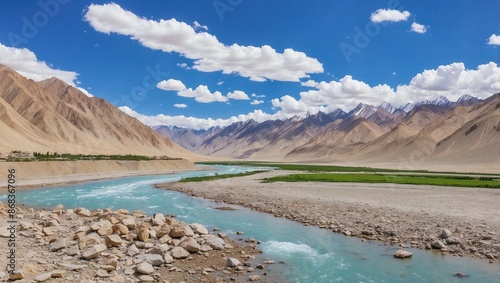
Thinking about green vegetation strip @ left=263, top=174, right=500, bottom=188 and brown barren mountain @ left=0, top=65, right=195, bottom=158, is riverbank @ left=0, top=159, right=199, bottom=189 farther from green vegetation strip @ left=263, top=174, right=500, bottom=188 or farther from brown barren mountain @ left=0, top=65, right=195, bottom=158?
brown barren mountain @ left=0, top=65, right=195, bottom=158

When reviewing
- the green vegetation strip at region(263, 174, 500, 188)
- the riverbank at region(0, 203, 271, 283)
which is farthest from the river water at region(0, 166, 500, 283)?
the green vegetation strip at region(263, 174, 500, 188)

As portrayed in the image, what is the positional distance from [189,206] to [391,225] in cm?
1728

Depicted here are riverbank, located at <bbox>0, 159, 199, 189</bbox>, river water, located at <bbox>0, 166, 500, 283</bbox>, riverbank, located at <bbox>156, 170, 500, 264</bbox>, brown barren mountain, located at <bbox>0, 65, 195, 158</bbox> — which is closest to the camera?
river water, located at <bbox>0, 166, 500, 283</bbox>

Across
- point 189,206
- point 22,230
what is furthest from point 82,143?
point 22,230

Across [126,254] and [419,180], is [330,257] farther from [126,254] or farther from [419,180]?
[419,180]

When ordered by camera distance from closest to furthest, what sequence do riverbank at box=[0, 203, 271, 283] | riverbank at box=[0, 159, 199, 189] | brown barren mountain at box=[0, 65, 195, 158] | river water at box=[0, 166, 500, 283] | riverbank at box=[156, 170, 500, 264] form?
riverbank at box=[0, 203, 271, 283], river water at box=[0, 166, 500, 283], riverbank at box=[156, 170, 500, 264], riverbank at box=[0, 159, 199, 189], brown barren mountain at box=[0, 65, 195, 158]

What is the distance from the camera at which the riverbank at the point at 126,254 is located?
13945 millimetres

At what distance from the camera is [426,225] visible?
2356 cm

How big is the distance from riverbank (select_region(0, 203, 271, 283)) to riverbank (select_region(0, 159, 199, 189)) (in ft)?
119

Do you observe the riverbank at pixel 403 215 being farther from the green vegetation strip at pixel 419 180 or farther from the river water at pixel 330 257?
the green vegetation strip at pixel 419 180

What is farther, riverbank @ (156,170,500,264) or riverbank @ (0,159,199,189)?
riverbank @ (0,159,199,189)

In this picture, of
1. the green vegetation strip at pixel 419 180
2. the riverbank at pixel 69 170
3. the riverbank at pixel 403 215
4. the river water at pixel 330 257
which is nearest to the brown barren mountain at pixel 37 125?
the riverbank at pixel 69 170

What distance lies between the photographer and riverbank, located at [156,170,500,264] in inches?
778

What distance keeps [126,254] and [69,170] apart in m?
58.5
